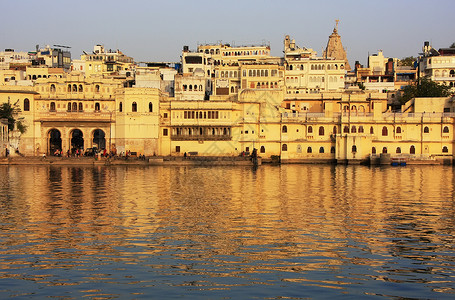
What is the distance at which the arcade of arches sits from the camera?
205 feet

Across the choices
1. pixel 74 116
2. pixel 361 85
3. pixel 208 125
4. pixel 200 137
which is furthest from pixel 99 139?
pixel 361 85

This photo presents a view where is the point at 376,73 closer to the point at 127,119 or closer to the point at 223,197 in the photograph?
the point at 127,119

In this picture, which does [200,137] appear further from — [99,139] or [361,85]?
[361,85]

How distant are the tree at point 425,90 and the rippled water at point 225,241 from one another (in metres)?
38.5

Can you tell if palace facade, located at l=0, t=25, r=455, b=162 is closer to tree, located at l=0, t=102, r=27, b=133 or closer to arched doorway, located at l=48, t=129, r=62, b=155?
arched doorway, located at l=48, t=129, r=62, b=155

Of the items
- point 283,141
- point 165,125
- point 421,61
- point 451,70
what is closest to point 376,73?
point 421,61

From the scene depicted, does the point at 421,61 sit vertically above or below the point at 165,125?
above

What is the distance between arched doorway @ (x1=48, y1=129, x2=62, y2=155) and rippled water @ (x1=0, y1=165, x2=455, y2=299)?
28.0 m

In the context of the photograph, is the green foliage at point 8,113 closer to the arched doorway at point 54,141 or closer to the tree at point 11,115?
the tree at point 11,115

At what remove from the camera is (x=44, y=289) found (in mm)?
14547

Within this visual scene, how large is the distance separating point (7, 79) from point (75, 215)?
58.2 m

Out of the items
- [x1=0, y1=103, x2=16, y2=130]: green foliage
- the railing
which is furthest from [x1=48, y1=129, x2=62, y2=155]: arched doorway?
the railing

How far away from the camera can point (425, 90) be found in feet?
239

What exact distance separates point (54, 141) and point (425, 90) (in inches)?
1652
